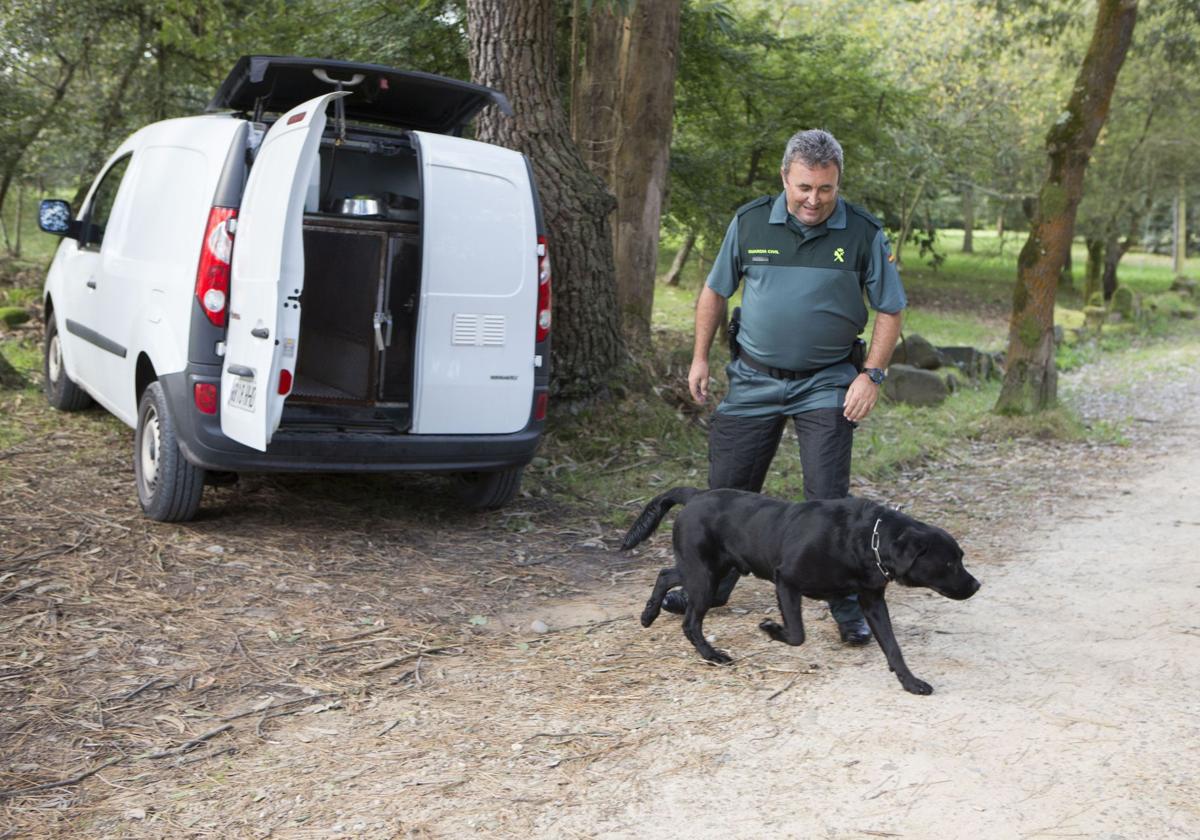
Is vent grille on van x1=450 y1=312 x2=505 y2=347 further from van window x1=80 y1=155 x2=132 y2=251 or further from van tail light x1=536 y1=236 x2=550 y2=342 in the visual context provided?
van window x1=80 y1=155 x2=132 y2=251

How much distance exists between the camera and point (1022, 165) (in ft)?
90.1

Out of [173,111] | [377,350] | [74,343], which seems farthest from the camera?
[173,111]

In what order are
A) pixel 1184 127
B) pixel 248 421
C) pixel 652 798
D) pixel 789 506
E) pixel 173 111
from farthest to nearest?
pixel 1184 127 → pixel 173 111 → pixel 248 421 → pixel 789 506 → pixel 652 798

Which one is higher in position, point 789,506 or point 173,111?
point 173,111

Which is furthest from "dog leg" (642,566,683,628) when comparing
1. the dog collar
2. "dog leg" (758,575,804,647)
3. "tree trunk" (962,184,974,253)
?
"tree trunk" (962,184,974,253)

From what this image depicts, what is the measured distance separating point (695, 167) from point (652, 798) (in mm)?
10983

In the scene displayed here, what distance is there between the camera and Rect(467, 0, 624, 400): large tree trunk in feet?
25.1

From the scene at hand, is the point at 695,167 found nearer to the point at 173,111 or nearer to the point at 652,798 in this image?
the point at 173,111

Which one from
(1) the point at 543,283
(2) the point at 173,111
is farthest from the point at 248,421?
(2) the point at 173,111

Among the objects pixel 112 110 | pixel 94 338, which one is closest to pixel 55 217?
pixel 94 338

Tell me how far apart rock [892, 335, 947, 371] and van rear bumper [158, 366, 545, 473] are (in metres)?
10.3

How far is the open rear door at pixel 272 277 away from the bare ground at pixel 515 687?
2.78ft

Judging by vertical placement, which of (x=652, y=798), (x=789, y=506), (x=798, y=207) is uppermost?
(x=798, y=207)

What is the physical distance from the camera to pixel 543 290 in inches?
242
